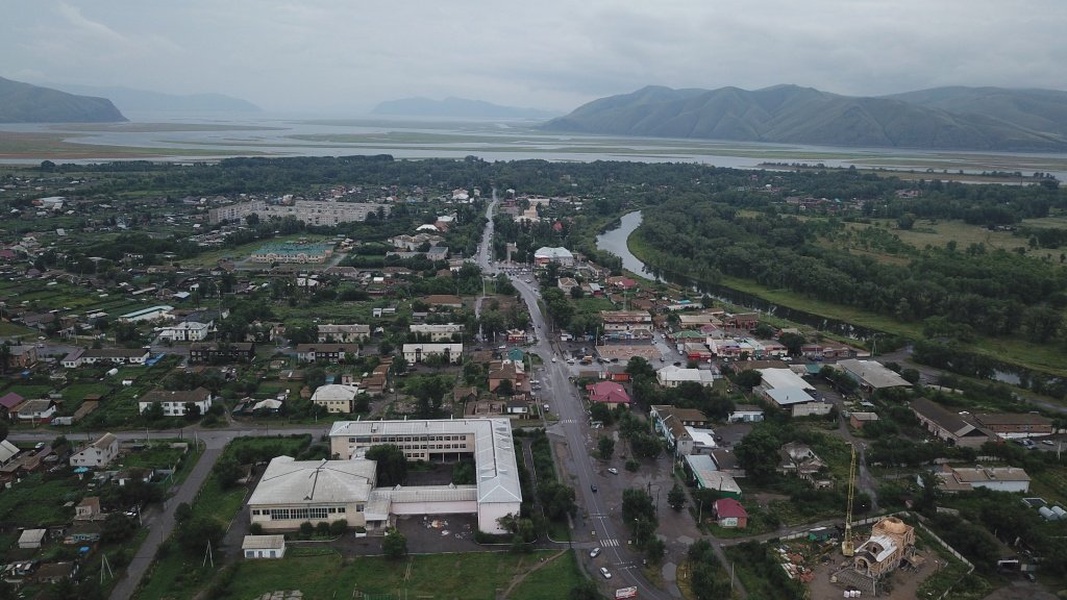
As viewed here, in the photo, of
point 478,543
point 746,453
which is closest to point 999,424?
point 746,453

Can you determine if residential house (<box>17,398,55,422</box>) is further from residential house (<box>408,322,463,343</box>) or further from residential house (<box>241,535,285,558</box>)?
residential house (<box>408,322,463,343</box>)

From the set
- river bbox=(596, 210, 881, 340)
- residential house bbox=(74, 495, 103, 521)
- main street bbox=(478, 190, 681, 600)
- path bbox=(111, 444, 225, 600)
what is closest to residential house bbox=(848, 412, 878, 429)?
main street bbox=(478, 190, 681, 600)

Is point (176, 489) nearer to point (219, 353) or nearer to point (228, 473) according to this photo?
point (228, 473)

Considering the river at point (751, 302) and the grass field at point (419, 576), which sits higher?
the river at point (751, 302)

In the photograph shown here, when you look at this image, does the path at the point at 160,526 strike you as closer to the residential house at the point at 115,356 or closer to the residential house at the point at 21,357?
the residential house at the point at 115,356

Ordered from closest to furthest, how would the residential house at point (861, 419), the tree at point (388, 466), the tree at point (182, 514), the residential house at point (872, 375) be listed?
the tree at point (182, 514)
the tree at point (388, 466)
the residential house at point (861, 419)
the residential house at point (872, 375)

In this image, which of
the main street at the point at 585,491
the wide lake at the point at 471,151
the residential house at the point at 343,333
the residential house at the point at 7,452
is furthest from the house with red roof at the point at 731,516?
the wide lake at the point at 471,151
